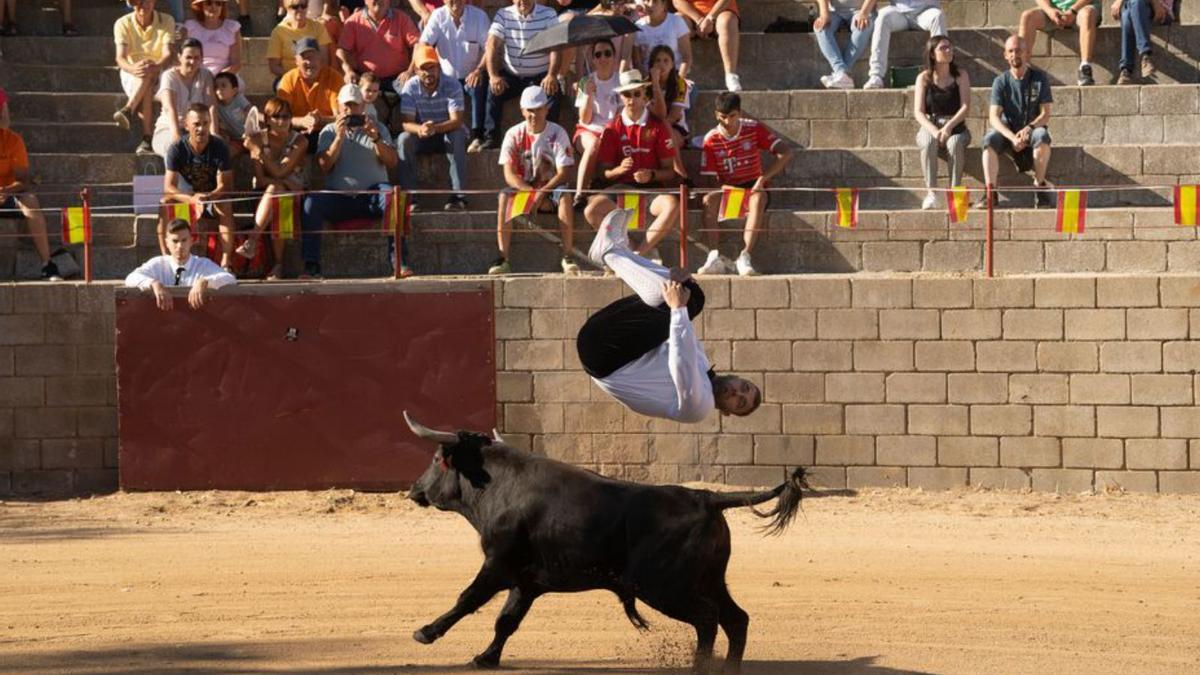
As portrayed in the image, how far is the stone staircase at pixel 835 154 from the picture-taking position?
53.8ft

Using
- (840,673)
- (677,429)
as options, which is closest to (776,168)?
(677,429)

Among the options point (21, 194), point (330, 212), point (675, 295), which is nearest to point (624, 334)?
point (675, 295)

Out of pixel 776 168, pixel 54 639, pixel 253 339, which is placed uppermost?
pixel 776 168

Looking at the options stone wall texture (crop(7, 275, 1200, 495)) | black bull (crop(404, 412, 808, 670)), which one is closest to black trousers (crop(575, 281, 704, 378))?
black bull (crop(404, 412, 808, 670))

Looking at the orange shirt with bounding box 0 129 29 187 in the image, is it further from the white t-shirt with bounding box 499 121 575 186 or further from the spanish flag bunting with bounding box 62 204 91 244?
the white t-shirt with bounding box 499 121 575 186

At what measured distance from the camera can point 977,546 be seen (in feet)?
44.1

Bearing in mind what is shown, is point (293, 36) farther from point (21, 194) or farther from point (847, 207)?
point (847, 207)

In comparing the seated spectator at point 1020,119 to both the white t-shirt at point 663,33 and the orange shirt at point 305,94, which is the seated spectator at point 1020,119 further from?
the orange shirt at point 305,94

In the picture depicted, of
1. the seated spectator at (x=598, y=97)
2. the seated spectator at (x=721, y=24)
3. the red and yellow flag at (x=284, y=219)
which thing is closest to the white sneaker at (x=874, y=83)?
the seated spectator at (x=721, y=24)

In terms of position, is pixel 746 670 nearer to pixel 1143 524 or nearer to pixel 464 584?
pixel 464 584

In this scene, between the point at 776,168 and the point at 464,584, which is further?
the point at 776,168

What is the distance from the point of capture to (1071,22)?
61.0ft

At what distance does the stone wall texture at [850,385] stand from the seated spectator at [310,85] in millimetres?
2456

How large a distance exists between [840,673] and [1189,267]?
7823 mm
